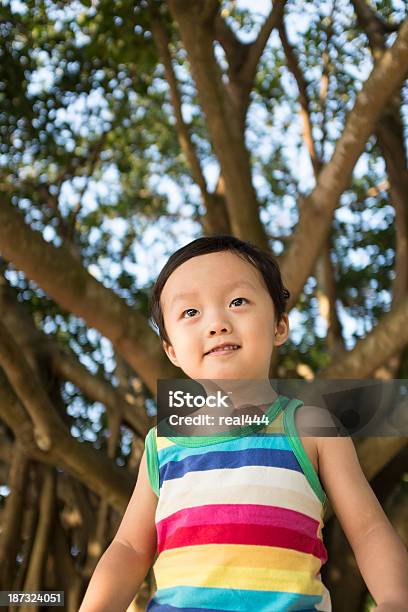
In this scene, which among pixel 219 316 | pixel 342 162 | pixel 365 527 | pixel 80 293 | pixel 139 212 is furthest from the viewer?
pixel 139 212

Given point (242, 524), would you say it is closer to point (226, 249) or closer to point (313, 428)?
point (313, 428)

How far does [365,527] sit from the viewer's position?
4.04 feet

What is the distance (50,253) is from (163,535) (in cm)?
148

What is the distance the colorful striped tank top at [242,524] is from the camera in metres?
1.21

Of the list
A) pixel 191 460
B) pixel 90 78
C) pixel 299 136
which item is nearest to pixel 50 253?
pixel 191 460

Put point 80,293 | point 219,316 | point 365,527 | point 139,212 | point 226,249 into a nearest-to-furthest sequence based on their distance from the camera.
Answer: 1. point 365,527
2. point 219,316
3. point 226,249
4. point 80,293
5. point 139,212

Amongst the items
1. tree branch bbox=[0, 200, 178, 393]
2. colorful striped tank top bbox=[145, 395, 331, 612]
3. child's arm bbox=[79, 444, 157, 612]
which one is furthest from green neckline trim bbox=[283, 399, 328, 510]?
tree branch bbox=[0, 200, 178, 393]

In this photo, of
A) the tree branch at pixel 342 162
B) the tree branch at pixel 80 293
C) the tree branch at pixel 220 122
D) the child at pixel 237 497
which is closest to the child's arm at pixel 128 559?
the child at pixel 237 497

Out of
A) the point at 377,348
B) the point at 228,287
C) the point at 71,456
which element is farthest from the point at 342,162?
the point at 228,287

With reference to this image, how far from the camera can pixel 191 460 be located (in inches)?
52.8

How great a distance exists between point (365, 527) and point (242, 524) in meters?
0.19

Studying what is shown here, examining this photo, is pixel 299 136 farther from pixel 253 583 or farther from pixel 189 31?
pixel 253 583

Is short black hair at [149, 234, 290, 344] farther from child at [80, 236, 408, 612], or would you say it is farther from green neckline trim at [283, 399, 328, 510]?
green neckline trim at [283, 399, 328, 510]

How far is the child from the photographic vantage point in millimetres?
1211
